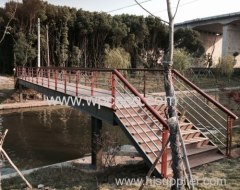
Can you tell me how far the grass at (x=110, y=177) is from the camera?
534 centimetres

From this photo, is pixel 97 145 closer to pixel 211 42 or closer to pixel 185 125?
pixel 185 125

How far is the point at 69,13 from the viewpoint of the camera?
28.1 metres

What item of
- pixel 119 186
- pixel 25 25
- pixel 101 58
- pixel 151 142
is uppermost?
pixel 25 25

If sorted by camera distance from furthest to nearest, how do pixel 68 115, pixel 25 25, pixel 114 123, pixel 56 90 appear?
pixel 25 25 → pixel 68 115 → pixel 56 90 → pixel 114 123

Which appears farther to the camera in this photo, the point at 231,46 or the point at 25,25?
the point at 231,46

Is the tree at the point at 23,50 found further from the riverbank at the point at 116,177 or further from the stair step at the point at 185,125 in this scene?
the stair step at the point at 185,125

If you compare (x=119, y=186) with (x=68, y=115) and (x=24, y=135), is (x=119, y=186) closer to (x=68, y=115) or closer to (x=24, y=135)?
(x=24, y=135)

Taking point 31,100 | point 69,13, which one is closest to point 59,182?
point 31,100

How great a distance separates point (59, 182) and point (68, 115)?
10.9m

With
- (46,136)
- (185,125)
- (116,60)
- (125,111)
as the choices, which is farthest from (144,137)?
(116,60)

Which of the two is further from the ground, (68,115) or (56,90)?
(56,90)

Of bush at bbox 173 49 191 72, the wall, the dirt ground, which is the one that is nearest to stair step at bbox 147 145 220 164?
the dirt ground

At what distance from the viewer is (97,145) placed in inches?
300

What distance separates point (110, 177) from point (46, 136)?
6.92 m
